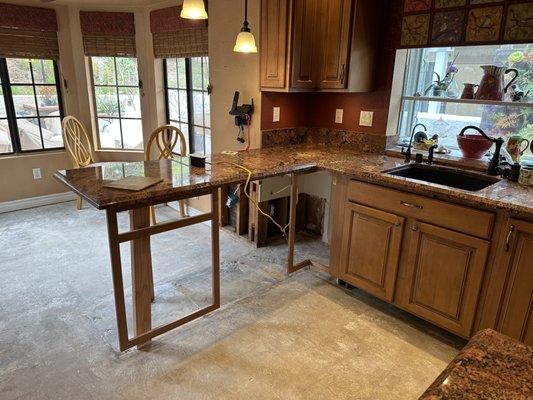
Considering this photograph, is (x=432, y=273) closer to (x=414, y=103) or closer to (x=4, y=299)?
(x=414, y=103)

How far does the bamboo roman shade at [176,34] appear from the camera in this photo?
343cm

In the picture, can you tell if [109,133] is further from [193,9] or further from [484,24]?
[484,24]

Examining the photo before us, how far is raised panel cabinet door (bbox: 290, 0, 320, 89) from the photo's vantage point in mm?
2662

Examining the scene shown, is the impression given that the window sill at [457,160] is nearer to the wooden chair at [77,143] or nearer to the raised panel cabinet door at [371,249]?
the raised panel cabinet door at [371,249]

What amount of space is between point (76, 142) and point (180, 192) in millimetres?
2760

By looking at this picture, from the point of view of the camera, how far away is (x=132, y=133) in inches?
179

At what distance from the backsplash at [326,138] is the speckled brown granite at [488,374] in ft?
7.47

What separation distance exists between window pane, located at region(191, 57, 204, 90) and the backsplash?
1.10m

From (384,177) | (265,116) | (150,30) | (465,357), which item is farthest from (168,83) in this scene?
(465,357)

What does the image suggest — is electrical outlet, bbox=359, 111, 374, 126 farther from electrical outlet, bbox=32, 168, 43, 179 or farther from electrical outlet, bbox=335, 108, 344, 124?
electrical outlet, bbox=32, 168, 43, 179

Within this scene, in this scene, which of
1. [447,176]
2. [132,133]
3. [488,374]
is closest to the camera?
[488,374]

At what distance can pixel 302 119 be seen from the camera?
11.0 ft

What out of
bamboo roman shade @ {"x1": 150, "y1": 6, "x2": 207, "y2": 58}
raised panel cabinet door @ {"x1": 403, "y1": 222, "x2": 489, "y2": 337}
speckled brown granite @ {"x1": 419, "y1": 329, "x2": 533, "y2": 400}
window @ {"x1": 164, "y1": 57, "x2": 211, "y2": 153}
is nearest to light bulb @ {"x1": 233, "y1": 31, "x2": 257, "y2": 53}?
bamboo roman shade @ {"x1": 150, "y1": 6, "x2": 207, "y2": 58}

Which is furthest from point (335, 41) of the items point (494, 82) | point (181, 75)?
point (181, 75)
